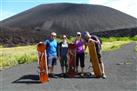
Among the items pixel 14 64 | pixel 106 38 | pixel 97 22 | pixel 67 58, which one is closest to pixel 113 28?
pixel 97 22

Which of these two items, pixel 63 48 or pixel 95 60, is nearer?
pixel 95 60

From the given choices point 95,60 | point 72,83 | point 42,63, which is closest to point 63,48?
point 42,63

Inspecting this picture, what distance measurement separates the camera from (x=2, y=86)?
14.0 meters

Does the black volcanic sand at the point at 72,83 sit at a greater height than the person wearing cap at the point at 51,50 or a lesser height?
lesser

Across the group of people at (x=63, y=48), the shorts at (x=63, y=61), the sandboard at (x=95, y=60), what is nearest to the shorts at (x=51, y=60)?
the group of people at (x=63, y=48)

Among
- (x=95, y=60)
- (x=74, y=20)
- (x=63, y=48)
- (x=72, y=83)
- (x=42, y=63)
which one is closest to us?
(x=72, y=83)

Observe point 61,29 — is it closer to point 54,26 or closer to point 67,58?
point 54,26

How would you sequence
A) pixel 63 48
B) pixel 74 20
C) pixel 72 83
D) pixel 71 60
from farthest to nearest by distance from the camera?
pixel 74 20 < pixel 71 60 < pixel 63 48 < pixel 72 83

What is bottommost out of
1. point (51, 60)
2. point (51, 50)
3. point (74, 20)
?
point (51, 60)

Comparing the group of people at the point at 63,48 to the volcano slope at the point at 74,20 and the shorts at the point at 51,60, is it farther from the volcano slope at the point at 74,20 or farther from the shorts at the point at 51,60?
the volcano slope at the point at 74,20

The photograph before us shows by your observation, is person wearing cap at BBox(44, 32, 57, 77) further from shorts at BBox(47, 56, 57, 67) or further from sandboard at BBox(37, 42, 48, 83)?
sandboard at BBox(37, 42, 48, 83)

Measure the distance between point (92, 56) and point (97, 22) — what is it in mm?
76108

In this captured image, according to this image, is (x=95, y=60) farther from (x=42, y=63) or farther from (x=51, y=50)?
(x=42, y=63)

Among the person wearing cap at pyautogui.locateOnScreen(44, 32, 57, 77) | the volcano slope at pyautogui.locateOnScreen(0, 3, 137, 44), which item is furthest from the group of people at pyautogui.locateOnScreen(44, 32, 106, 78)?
the volcano slope at pyautogui.locateOnScreen(0, 3, 137, 44)
